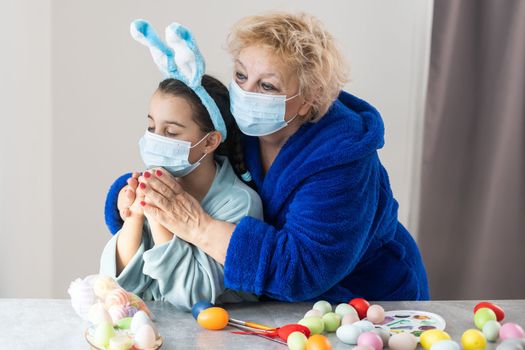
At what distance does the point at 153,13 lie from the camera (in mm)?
2822

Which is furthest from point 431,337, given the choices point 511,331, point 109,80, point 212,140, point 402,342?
point 109,80

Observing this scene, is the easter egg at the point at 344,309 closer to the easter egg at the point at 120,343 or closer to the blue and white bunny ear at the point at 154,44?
the easter egg at the point at 120,343

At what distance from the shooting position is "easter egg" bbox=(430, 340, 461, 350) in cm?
142

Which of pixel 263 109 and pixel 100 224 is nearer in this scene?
pixel 263 109

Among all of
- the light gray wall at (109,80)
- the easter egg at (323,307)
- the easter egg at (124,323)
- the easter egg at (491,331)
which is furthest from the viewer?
the light gray wall at (109,80)

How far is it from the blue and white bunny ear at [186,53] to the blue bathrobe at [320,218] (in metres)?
0.26

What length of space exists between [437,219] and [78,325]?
74.3 inches

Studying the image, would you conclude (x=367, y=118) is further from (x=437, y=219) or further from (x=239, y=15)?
(x=437, y=219)

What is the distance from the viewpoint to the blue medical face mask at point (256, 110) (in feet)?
5.63

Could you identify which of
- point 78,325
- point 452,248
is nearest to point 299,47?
point 78,325

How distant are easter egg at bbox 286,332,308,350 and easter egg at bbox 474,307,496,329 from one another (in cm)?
39

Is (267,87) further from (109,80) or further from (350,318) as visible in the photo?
(109,80)

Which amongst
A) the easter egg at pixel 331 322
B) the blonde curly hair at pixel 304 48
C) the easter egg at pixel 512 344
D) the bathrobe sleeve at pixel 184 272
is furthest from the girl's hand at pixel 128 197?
the easter egg at pixel 512 344

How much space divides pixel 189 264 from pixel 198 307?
10 cm
